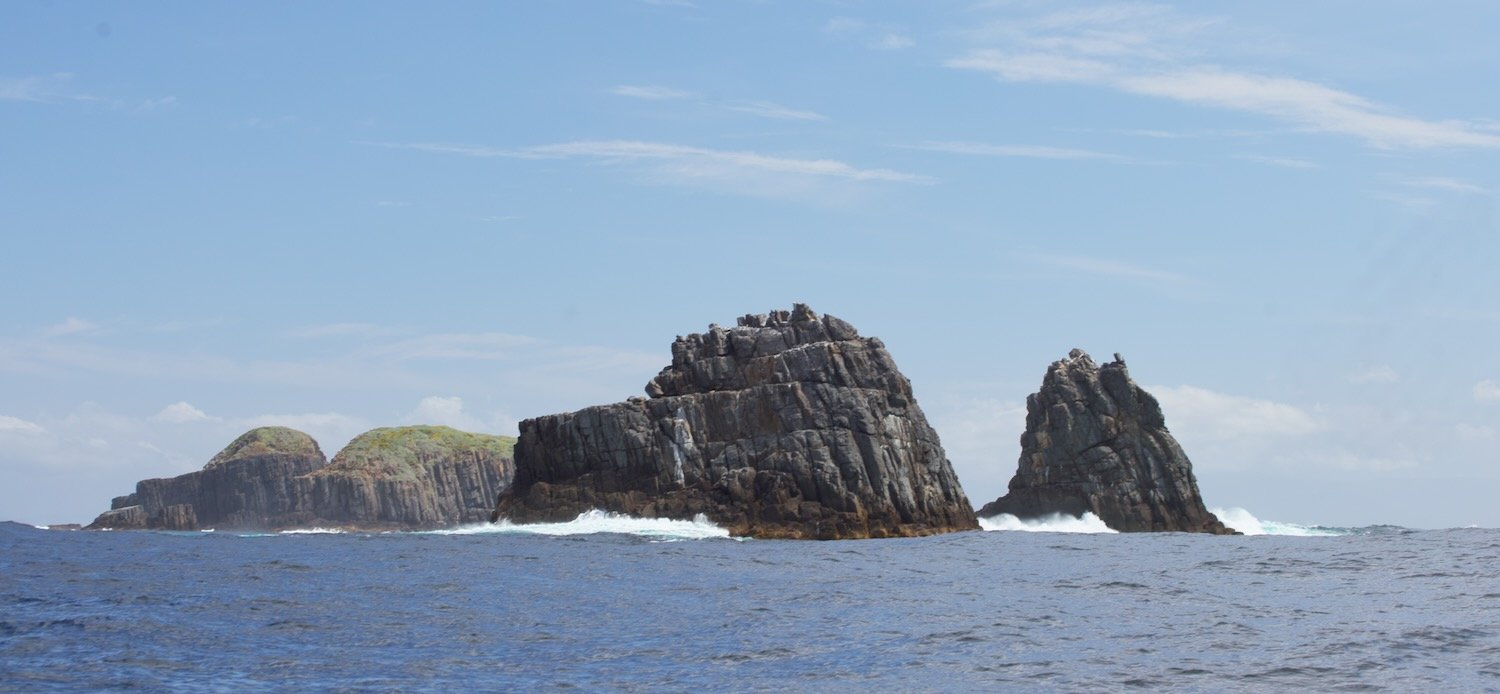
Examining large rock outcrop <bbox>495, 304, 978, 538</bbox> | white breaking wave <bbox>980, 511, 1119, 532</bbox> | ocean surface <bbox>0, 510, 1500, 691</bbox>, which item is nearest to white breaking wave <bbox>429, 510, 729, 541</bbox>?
large rock outcrop <bbox>495, 304, 978, 538</bbox>

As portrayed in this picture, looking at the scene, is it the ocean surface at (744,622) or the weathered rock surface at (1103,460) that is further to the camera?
the weathered rock surface at (1103,460)

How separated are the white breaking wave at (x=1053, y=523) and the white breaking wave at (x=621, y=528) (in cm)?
2786

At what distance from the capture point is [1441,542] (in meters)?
80.6

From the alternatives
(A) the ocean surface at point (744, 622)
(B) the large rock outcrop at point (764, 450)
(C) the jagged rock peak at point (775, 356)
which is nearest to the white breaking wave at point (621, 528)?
(B) the large rock outcrop at point (764, 450)

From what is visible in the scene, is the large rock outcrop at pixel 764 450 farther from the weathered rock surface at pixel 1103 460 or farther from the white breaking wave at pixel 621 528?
the weathered rock surface at pixel 1103 460

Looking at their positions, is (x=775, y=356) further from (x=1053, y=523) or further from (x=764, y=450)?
(x=1053, y=523)

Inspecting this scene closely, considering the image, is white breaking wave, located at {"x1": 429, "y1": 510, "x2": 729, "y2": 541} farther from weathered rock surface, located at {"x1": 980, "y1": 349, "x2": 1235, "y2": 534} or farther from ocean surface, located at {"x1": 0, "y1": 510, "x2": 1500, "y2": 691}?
weathered rock surface, located at {"x1": 980, "y1": 349, "x2": 1235, "y2": 534}

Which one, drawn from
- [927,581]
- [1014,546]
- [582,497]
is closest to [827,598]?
[927,581]

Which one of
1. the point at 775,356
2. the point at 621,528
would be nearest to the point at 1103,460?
the point at 775,356

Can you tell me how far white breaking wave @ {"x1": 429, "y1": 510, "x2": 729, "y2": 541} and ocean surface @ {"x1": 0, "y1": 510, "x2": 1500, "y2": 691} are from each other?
950 inches

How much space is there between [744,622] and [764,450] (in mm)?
59855

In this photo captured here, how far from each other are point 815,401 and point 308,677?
72.6 m

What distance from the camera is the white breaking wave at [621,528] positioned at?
88438 mm

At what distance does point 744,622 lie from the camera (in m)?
37.7
